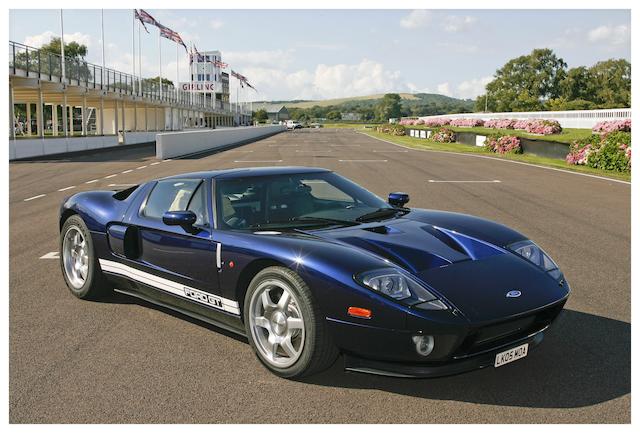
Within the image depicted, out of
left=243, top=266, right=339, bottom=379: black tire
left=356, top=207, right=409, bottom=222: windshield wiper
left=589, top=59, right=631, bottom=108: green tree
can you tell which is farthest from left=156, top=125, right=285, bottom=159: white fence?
left=589, top=59, right=631, bottom=108: green tree

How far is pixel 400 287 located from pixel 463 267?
1.82 ft

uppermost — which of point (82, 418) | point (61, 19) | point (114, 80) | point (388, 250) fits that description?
point (61, 19)

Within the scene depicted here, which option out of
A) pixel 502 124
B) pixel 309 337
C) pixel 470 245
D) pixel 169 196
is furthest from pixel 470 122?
pixel 309 337

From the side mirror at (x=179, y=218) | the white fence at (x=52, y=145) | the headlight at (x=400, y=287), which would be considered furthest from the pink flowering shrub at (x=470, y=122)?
the headlight at (x=400, y=287)

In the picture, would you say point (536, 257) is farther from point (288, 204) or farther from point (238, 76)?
point (238, 76)

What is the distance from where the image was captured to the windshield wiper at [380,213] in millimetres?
4896

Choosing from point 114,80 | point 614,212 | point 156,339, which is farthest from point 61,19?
point 156,339

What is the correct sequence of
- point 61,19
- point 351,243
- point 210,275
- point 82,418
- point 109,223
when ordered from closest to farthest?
point 82,418 → point 351,243 → point 210,275 → point 109,223 → point 61,19

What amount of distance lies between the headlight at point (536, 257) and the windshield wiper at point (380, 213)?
1028 mm

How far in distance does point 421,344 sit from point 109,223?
335 centimetres

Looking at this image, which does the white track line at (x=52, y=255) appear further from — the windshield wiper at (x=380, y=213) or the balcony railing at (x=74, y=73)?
the balcony railing at (x=74, y=73)
